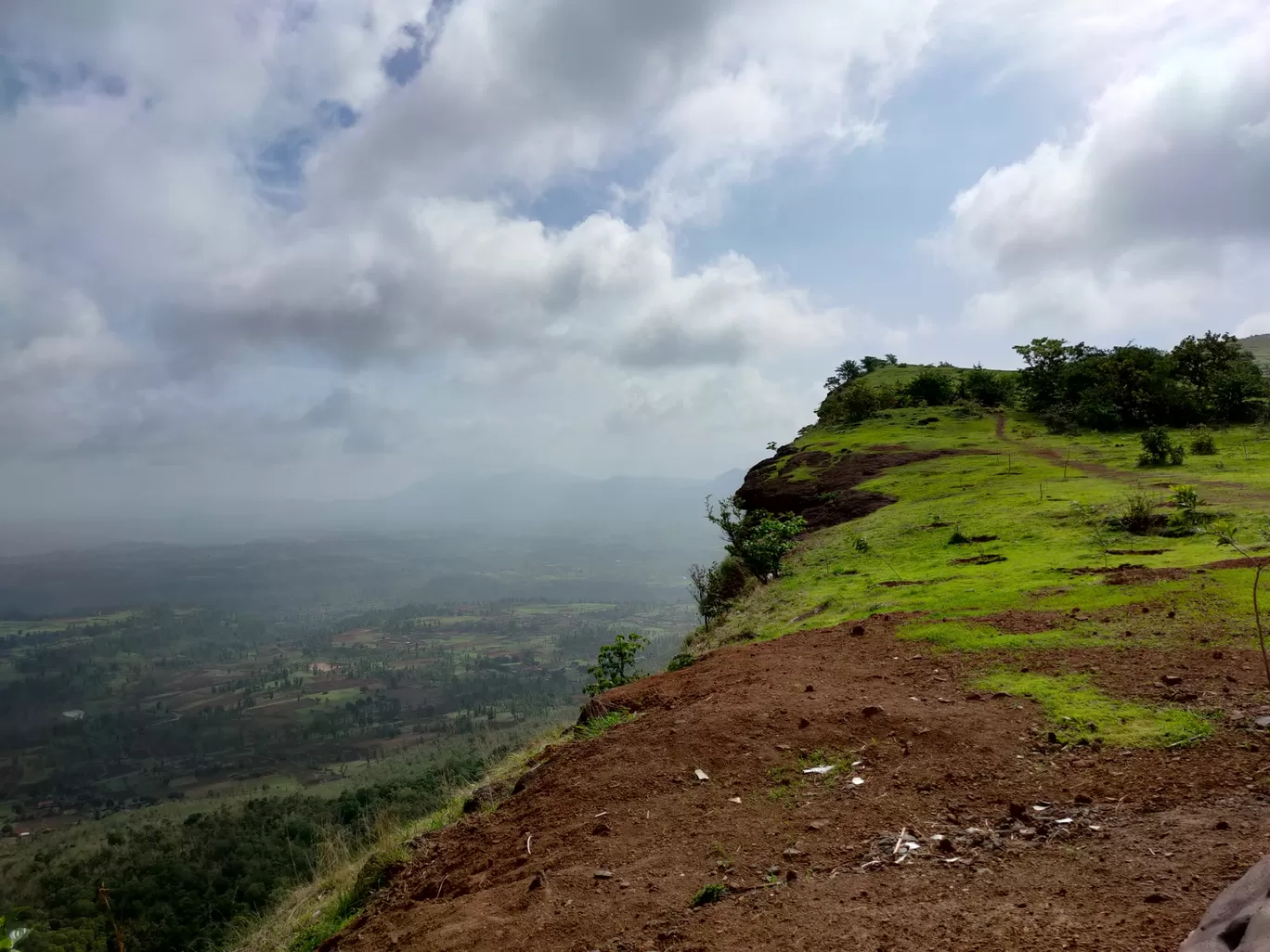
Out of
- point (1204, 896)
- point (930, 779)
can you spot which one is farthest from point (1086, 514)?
point (1204, 896)

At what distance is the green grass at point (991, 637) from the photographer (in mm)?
8523

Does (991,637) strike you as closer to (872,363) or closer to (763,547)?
(763,547)

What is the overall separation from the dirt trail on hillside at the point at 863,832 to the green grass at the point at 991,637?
41cm

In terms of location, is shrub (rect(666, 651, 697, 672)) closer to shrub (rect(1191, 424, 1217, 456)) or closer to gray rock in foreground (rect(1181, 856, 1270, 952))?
gray rock in foreground (rect(1181, 856, 1270, 952))

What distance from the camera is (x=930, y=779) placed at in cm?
563

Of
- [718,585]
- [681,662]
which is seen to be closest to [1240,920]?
[681,662]

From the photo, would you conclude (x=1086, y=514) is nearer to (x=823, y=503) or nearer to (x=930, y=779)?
(x=823, y=503)

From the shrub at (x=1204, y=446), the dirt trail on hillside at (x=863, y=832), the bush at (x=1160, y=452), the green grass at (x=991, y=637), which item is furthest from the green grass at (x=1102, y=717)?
the shrub at (x=1204, y=446)

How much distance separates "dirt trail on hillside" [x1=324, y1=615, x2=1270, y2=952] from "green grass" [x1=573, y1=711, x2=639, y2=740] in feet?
2.33

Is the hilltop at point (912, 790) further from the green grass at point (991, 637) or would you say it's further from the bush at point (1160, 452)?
the bush at point (1160, 452)

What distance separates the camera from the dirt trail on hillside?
12.9ft

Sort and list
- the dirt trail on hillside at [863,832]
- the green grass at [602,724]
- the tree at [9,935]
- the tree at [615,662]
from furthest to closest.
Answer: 1. the tree at [615,662]
2. the green grass at [602,724]
3. the dirt trail on hillside at [863,832]
4. the tree at [9,935]

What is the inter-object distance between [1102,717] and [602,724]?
19.1 feet

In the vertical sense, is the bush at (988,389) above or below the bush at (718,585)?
above
